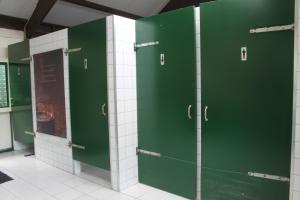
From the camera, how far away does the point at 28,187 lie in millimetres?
2943

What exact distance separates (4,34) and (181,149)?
12.8ft

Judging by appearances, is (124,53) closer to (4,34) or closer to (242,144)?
(242,144)

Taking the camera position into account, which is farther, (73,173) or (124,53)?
(73,173)

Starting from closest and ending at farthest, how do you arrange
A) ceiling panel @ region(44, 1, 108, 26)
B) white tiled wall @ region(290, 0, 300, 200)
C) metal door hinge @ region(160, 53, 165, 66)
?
white tiled wall @ region(290, 0, 300, 200)
metal door hinge @ region(160, 53, 165, 66)
ceiling panel @ region(44, 1, 108, 26)

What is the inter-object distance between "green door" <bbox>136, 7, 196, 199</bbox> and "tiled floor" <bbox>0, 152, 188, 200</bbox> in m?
0.22

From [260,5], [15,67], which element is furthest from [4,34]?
[260,5]

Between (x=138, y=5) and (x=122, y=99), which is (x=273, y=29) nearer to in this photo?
(x=122, y=99)

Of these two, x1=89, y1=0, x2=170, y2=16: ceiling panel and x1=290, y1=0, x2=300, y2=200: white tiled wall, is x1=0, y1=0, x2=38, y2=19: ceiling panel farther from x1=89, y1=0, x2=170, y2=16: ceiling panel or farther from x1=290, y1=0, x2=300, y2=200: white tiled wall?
x1=290, y1=0, x2=300, y2=200: white tiled wall

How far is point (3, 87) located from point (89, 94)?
7.57 feet

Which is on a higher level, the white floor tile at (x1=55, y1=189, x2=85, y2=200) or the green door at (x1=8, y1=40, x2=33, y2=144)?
the green door at (x1=8, y1=40, x2=33, y2=144)

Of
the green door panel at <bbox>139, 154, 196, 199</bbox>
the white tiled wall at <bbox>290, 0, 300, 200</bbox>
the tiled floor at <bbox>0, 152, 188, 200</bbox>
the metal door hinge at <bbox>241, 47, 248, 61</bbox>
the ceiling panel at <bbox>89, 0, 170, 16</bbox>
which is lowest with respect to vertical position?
the tiled floor at <bbox>0, 152, 188, 200</bbox>

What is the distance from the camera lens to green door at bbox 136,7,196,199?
96.4 inches

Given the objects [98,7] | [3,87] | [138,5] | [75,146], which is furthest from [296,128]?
[3,87]

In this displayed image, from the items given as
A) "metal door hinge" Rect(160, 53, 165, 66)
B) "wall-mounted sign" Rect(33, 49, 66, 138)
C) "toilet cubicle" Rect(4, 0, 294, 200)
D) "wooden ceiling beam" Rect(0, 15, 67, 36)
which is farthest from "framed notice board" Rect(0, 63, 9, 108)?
"metal door hinge" Rect(160, 53, 165, 66)
